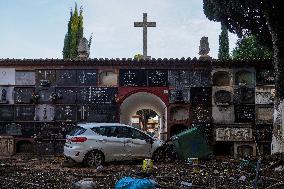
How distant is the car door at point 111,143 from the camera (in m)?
15.3

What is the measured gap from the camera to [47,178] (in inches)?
432

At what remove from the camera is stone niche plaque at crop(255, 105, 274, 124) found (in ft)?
67.2

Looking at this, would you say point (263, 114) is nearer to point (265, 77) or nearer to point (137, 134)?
point (265, 77)

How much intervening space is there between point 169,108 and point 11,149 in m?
8.66

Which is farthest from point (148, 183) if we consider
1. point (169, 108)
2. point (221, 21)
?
point (169, 108)

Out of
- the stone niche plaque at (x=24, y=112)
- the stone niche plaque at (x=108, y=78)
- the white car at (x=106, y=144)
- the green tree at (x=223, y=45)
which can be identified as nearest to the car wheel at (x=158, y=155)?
the white car at (x=106, y=144)

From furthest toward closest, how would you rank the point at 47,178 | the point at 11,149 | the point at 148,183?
the point at 11,149
the point at 47,178
the point at 148,183

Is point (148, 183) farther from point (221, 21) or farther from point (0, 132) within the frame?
point (0, 132)

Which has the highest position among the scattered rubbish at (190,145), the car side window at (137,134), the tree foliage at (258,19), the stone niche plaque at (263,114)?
the tree foliage at (258,19)

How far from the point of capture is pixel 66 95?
828 inches

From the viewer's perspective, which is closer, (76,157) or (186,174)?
(186,174)

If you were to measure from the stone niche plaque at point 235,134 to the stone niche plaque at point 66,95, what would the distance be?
8.01m

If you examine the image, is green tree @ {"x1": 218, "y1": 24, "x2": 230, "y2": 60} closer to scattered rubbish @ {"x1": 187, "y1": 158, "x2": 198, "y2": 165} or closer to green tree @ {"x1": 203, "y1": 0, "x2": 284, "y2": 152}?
green tree @ {"x1": 203, "y1": 0, "x2": 284, "y2": 152}

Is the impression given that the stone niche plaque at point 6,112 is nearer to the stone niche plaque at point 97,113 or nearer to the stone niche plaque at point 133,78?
the stone niche plaque at point 97,113
